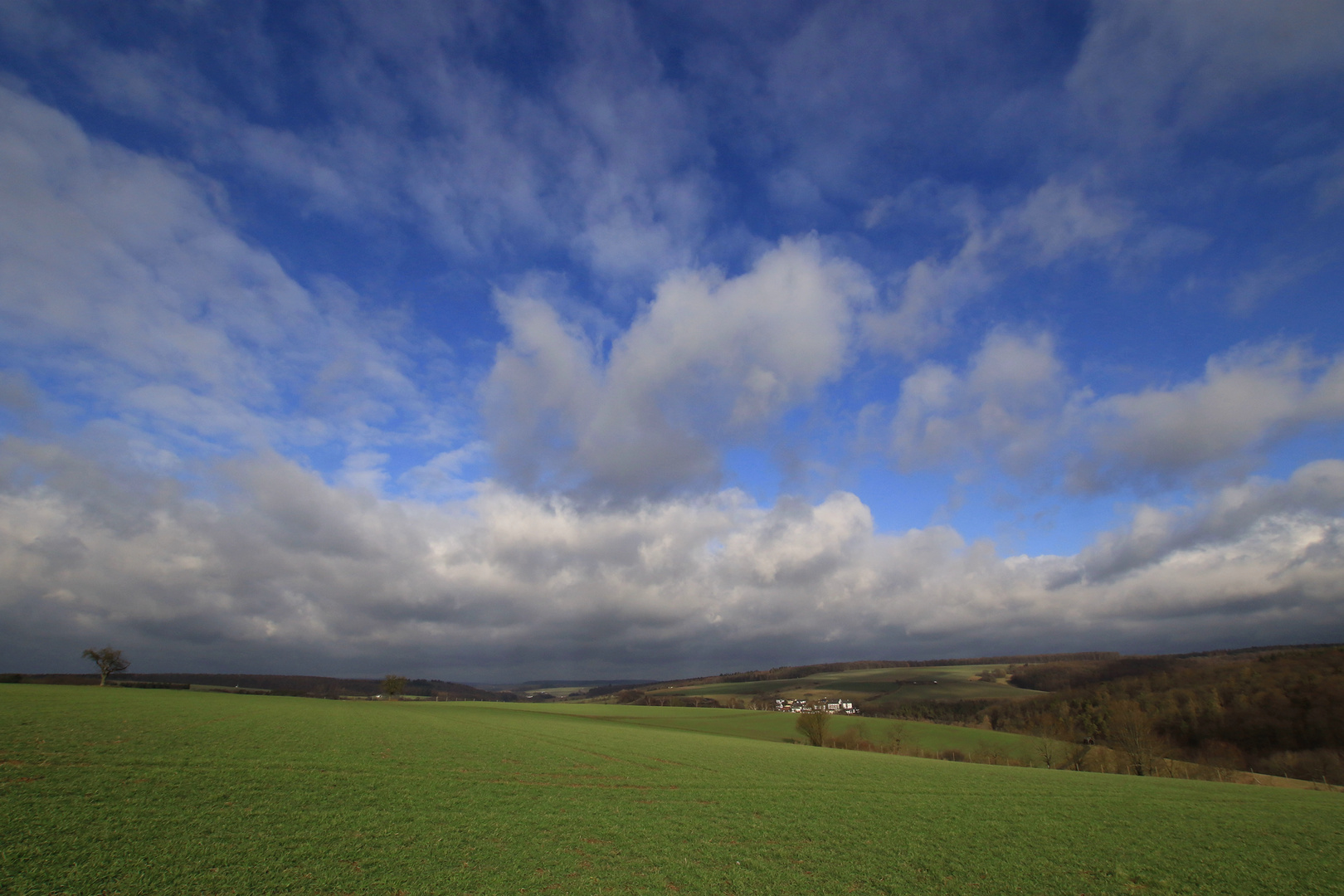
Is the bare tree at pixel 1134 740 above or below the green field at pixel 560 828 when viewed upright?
below

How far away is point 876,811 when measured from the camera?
73.7 feet

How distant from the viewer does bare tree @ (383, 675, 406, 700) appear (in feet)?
567

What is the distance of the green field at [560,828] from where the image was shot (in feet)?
41.4

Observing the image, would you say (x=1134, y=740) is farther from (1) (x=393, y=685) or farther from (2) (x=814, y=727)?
(1) (x=393, y=685)

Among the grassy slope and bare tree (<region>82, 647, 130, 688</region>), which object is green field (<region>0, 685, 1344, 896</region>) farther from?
bare tree (<region>82, 647, 130, 688</region>)

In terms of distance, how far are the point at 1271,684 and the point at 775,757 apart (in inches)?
5011

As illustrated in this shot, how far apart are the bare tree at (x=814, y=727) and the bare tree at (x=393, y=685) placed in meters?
136

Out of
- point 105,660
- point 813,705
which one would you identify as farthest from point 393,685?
point 813,705

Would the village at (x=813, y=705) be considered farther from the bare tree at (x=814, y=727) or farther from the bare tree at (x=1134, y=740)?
the bare tree at (x=1134, y=740)

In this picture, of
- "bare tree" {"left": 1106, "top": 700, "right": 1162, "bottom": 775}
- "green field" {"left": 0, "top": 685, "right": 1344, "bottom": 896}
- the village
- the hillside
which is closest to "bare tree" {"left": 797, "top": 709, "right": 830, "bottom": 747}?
the hillside

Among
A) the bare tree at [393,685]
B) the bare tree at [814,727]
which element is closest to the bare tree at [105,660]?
the bare tree at [393,685]

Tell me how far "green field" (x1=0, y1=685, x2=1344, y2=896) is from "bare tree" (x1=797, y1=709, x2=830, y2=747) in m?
57.4

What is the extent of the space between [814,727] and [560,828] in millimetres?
79728

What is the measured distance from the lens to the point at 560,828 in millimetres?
17422
